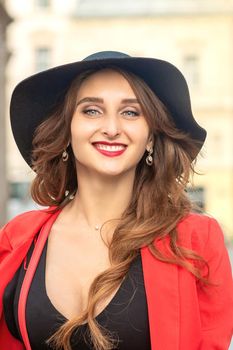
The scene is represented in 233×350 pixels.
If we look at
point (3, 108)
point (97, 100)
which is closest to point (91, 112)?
point (97, 100)

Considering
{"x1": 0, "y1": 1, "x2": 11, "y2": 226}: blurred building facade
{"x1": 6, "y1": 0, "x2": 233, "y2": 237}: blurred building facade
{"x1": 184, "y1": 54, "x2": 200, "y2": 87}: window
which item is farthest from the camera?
{"x1": 184, "y1": 54, "x2": 200, "y2": 87}: window

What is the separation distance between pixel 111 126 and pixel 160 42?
84.9 ft

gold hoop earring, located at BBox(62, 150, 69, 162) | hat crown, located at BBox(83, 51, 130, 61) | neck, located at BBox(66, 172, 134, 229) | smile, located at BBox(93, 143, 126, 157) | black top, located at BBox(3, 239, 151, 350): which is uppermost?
hat crown, located at BBox(83, 51, 130, 61)

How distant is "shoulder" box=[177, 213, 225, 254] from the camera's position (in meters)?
2.00

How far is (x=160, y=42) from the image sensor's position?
27.3 m

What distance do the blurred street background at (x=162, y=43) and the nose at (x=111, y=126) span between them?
2490 centimetres

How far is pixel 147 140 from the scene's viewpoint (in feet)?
7.18

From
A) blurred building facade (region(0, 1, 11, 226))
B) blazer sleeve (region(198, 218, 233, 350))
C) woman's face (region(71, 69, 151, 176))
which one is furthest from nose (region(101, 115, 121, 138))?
blurred building facade (region(0, 1, 11, 226))

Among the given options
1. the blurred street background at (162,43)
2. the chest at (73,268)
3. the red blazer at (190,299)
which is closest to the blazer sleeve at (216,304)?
the red blazer at (190,299)

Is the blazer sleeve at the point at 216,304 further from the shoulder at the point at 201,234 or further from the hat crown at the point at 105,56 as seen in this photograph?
the hat crown at the point at 105,56

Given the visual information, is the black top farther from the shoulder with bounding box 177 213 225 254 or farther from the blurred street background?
the blurred street background

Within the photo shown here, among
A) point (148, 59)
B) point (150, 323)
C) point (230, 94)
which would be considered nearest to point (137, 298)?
point (150, 323)

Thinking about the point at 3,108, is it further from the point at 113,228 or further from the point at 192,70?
the point at 192,70

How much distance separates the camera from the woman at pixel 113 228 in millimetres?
1967
